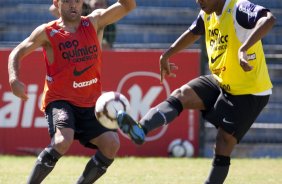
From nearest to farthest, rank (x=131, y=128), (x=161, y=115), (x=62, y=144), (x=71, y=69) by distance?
(x=131, y=128)
(x=161, y=115)
(x=62, y=144)
(x=71, y=69)

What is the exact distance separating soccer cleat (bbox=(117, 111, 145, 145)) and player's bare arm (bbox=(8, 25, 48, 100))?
1075 millimetres

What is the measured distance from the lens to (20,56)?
7.00 m

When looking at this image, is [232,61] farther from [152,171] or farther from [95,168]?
[152,171]

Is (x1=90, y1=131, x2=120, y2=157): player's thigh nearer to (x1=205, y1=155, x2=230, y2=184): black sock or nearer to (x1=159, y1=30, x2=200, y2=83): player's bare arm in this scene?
(x1=159, y1=30, x2=200, y2=83): player's bare arm

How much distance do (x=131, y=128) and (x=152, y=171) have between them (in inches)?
167

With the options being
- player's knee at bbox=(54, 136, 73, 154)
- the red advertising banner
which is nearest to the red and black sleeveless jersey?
player's knee at bbox=(54, 136, 73, 154)

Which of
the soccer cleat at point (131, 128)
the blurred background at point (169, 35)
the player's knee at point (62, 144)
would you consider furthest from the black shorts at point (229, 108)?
the blurred background at point (169, 35)

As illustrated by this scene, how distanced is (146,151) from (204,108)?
16.8ft

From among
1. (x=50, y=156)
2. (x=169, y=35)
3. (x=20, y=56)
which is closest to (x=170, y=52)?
(x=20, y=56)

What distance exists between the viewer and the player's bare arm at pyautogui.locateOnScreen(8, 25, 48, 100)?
664cm

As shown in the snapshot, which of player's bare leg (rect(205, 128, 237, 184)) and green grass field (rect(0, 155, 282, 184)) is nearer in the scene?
player's bare leg (rect(205, 128, 237, 184))

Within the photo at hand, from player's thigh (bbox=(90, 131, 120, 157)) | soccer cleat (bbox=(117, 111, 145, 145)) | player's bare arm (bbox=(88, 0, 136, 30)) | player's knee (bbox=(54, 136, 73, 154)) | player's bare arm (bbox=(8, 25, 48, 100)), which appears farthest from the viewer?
player's bare arm (bbox=(88, 0, 136, 30))

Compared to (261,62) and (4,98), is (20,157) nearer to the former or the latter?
(4,98)

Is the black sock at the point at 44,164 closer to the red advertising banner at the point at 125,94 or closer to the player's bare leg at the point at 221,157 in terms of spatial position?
the player's bare leg at the point at 221,157
